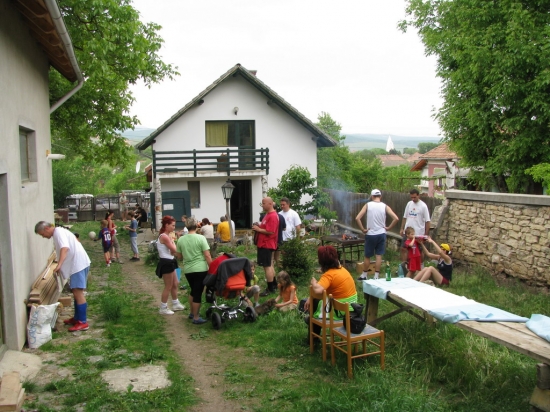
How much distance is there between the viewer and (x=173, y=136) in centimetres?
2309

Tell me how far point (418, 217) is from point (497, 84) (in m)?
9.40

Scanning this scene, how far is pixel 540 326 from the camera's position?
192 inches

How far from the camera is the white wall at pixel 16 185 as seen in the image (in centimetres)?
609

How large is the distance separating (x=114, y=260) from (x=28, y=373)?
10.3 meters

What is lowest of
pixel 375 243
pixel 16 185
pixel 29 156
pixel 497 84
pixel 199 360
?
pixel 199 360

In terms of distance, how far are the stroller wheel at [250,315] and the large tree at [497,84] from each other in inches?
508

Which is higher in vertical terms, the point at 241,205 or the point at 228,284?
the point at 241,205

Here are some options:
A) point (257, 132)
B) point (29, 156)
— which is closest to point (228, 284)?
point (29, 156)

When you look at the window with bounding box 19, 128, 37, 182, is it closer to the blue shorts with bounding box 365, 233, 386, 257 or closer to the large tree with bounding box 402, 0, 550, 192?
the blue shorts with bounding box 365, 233, 386, 257

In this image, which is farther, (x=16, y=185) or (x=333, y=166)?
(x=333, y=166)

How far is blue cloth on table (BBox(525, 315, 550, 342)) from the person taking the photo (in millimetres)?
4684

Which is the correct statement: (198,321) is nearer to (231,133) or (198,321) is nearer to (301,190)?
(301,190)

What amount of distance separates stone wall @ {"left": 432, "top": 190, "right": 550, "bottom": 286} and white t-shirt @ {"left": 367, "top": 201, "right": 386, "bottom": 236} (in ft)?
9.14

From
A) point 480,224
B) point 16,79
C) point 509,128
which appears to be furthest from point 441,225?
point 16,79
